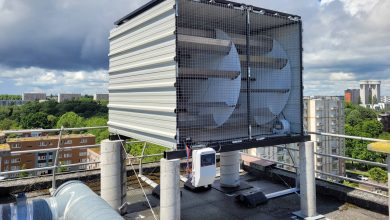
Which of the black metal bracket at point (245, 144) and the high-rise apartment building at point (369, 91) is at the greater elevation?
the high-rise apartment building at point (369, 91)

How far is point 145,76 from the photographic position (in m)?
4.29

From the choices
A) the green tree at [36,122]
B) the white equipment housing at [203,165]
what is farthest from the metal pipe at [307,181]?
the green tree at [36,122]

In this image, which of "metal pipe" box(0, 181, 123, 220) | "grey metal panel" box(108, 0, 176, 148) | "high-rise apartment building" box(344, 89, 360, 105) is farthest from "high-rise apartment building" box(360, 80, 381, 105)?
"metal pipe" box(0, 181, 123, 220)

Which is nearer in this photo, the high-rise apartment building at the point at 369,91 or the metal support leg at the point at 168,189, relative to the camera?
the metal support leg at the point at 168,189

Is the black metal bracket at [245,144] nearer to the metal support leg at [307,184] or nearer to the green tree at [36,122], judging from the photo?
the metal support leg at [307,184]

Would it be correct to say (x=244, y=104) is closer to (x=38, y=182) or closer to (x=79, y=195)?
(x=79, y=195)

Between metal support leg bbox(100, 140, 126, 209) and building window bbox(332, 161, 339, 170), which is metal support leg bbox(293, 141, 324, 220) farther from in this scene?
building window bbox(332, 161, 339, 170)

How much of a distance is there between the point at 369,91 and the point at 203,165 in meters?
217

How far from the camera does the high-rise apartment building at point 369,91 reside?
179 meters

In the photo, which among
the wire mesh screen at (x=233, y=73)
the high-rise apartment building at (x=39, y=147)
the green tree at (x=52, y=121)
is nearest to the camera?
the wire mesh screen at (x=233, y=73)

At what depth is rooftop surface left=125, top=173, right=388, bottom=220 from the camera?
4781 mm

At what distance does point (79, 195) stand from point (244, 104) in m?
2.98

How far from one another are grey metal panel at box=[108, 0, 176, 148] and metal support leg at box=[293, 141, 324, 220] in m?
2.45

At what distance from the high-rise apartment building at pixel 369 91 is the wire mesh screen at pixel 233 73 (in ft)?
655
